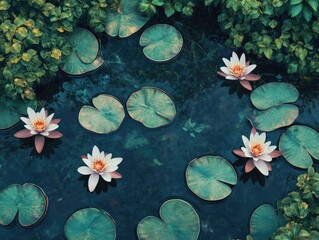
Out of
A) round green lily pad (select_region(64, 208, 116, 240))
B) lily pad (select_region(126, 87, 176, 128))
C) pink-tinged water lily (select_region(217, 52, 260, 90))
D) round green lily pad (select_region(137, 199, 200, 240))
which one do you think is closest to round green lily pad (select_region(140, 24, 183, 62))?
lily pad (select_region(126, 87, 176, 128))

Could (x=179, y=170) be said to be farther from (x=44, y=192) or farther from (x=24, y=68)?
(x=24, y=68)

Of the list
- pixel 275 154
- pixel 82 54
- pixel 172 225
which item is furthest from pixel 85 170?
pixel 275 154

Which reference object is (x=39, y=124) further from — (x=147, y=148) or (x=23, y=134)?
(x=147, y=148)

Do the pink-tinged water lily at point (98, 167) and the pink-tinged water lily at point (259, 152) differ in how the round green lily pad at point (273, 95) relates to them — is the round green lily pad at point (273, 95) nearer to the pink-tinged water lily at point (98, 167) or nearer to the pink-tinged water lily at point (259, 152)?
the pink-tinged water lily at point (259, 152)

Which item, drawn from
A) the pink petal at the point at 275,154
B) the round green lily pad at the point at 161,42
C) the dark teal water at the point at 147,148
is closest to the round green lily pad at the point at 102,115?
the dark teal water at the point at 147,148

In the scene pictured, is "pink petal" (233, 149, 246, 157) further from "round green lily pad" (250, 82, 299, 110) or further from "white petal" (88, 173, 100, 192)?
"white petal" (88, 173, 100, 192)

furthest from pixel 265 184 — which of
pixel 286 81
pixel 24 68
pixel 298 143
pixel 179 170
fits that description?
pixel 24 68
